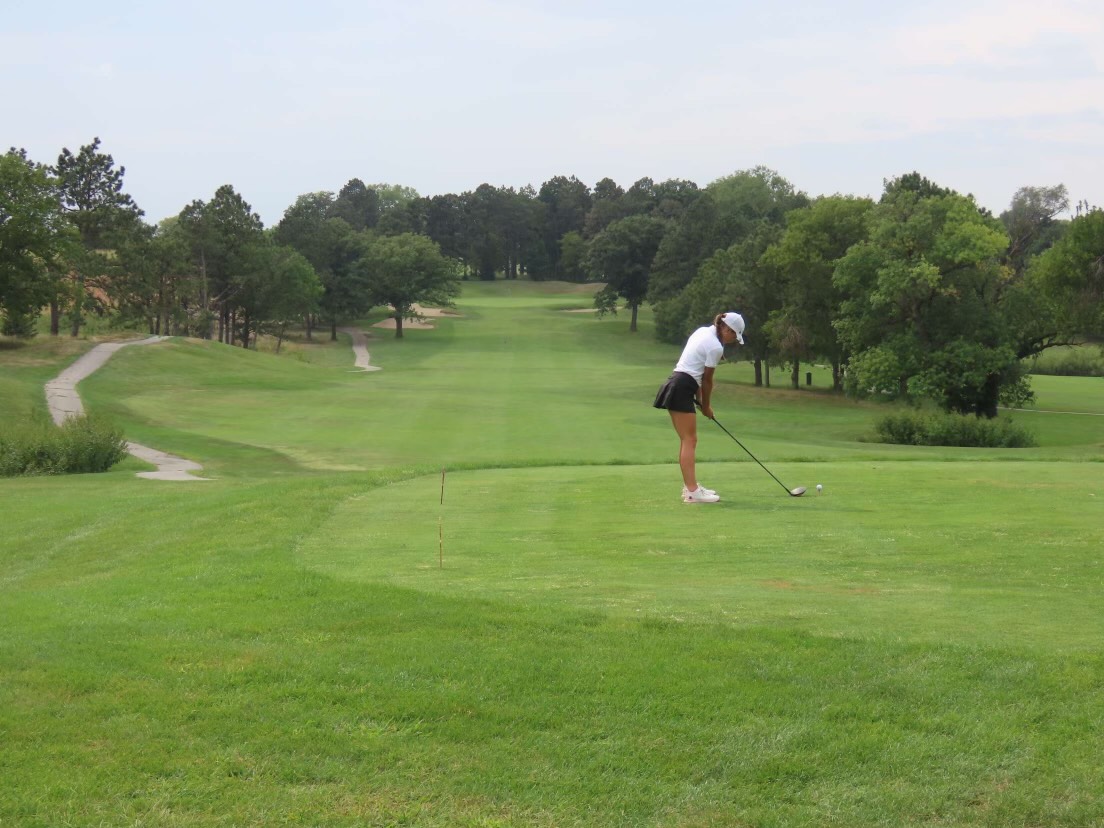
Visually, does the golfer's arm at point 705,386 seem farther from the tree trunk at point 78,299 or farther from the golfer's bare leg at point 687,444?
the tree trunk at point 78,299

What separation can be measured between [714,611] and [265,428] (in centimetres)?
3757

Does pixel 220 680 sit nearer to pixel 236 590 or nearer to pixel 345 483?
pixel 236 590

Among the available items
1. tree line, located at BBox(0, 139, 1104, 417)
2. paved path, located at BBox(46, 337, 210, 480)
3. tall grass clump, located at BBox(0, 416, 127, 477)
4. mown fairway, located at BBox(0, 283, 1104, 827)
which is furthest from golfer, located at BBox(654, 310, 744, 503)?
tree line, located at BBox(0, 139, 1104, 417)

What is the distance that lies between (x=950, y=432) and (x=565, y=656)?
37.0 meters

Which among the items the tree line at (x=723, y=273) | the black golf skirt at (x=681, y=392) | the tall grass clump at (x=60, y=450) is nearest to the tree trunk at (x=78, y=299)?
the tree line at (x=723, y=273)

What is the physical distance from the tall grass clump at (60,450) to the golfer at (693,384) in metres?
19.1

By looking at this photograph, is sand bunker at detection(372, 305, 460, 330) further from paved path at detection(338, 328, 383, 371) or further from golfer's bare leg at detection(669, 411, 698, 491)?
golfer's bare leg at detection(669, 411, 698, 491)

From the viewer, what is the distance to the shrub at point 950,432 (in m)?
40.8

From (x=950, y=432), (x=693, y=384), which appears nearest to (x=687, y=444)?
(x=693, y=384)

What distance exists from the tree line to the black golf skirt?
131ft

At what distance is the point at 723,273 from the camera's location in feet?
272

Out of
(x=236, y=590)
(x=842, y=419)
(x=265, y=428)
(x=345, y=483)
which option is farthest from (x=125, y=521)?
(x=842, y=419)

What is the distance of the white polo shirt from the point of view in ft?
45.6

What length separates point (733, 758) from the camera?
18.2 feet
